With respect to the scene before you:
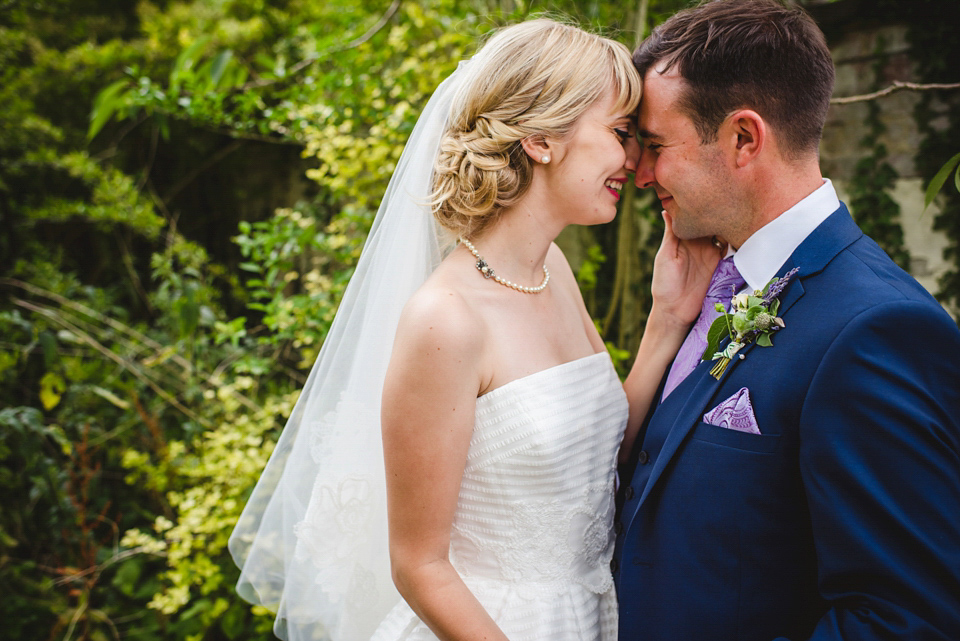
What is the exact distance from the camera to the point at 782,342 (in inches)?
51.6

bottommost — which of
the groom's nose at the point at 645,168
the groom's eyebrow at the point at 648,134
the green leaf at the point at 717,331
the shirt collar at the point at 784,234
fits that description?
the green leaf at the point at 717,331

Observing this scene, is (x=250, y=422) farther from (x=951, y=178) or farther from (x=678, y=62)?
(x=951, y=178)

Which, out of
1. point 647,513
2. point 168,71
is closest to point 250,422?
point 647,513

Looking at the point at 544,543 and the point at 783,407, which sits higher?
the point at 783,407

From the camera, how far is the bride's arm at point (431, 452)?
55.4 inches

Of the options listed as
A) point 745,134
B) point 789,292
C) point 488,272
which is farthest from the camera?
point 488,272

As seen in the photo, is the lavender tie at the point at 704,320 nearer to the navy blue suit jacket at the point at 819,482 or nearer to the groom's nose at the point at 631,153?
the navy blue suit jacket at the point at 819,482

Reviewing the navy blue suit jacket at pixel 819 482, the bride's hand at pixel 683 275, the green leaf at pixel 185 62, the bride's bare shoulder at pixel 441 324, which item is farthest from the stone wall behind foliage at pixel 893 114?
the green leaf at pixel 185 62

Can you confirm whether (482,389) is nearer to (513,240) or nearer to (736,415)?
(513,240)

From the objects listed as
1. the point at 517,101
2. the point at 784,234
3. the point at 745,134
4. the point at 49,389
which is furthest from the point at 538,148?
the point at 49,389

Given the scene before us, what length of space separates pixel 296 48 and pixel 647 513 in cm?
396

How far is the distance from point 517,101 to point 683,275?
2.34ft

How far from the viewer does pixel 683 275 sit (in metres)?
1.84

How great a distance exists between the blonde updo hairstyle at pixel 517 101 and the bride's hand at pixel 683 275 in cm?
43
